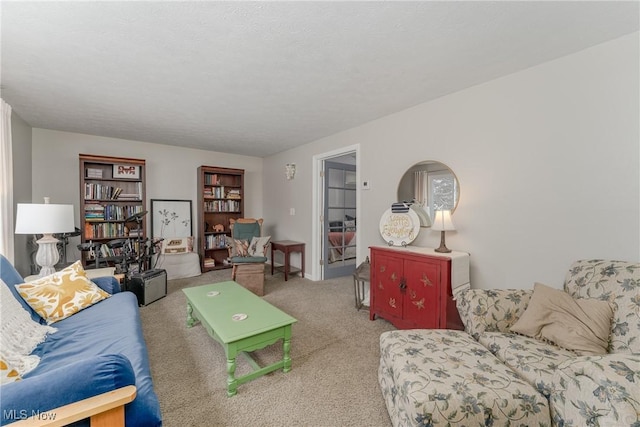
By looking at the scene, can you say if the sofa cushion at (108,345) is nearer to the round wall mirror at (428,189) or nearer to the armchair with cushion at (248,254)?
the armchair with cushion at (248,254)

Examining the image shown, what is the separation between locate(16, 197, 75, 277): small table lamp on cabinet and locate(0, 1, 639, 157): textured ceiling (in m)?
1.10

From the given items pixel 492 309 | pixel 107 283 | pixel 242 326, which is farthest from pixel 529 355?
pixel 107 283

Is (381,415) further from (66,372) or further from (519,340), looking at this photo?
(66,372)

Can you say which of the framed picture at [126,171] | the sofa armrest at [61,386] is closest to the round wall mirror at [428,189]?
the sofa armrest at [61,386]

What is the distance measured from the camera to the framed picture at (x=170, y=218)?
449cm

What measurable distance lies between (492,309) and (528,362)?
0.38 meters

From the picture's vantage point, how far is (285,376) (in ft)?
5.90

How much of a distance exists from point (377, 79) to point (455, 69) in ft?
1.97

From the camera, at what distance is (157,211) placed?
451 centimetres

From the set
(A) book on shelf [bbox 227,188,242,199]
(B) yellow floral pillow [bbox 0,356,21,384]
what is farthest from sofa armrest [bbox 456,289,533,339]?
(A) book on shelf [bbox 227,188,242,199]

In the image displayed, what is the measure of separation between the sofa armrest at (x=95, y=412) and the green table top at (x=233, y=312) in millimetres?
740

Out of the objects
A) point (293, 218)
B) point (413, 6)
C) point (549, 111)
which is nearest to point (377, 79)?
point (413, 6)

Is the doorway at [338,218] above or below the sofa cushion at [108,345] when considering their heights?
above

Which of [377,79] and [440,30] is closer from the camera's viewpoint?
[440,30]
